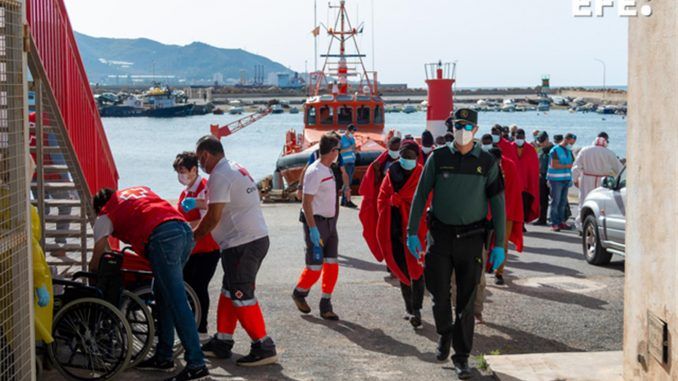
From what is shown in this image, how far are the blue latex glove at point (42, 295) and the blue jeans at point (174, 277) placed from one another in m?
0.74

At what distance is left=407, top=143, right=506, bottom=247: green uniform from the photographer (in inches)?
275

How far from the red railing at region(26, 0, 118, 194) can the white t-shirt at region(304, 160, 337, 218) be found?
2.06 meters

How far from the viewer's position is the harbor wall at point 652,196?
5688mm

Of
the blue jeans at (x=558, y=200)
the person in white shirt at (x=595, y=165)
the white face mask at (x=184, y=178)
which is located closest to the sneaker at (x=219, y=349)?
the white face mask at (x=184, y=178)

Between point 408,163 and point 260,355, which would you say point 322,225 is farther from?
point 260,355

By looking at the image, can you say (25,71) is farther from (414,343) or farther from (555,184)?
(555,184)

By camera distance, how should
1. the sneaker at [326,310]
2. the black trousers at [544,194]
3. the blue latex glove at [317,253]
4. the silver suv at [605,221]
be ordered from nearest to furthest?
the blue latex glove at [317,253] < the sneaker at [326,310] < the silver suv at [605,221] < the black trousers at [544,194]

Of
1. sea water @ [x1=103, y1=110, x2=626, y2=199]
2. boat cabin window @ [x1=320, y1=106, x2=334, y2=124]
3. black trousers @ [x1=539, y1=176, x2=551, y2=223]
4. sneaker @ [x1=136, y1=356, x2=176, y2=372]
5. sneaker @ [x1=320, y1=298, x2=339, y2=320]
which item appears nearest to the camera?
sneaker @ [x1=136, y1=356, x2=176, y2=372]

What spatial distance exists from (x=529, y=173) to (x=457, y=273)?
20.7 feet

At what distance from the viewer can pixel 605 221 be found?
39.3ft

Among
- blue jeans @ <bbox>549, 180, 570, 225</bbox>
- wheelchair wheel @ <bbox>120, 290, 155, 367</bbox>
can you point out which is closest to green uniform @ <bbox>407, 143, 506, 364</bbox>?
wheelchair wheel @ <bbox>120, 290, 155, 367</bbox>

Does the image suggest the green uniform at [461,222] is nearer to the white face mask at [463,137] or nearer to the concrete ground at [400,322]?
the white face mask at [463,137]

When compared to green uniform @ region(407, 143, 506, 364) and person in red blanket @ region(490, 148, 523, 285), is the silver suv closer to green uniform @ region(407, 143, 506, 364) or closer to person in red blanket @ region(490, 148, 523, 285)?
person in red blanket @ region(490, 148, 523, 285)

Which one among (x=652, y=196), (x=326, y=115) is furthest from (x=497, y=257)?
(x=326, y=115)
